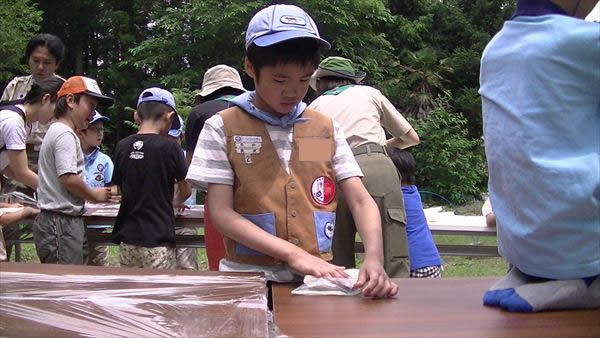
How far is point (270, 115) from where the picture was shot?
5.51ft

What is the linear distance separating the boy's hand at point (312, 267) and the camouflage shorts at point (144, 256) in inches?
83.4

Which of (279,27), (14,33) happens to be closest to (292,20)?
(279,27)

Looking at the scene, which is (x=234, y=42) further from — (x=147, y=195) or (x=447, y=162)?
(x=147, y=195)

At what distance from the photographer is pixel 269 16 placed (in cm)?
163

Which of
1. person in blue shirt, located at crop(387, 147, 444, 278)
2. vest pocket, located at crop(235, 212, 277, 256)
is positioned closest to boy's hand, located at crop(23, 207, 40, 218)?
person in blue shirt, located at crop(387, 147, 444, 278)

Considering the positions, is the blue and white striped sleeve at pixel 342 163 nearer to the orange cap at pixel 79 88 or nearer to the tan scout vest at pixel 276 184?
the tan scout vest at pixel 276 184

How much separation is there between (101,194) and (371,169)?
1433 millimetres

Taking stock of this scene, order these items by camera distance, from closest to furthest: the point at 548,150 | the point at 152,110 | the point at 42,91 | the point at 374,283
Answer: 1. the point at 548,150
2. the point at 374,283
3. the point at 152,110
4. the point at 42,91

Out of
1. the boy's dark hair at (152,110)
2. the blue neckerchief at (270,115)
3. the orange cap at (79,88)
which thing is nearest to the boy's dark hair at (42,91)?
the orange cap at (79,88)

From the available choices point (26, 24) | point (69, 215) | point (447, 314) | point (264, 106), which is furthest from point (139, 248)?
point (26, 24)

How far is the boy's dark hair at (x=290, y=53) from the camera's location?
1.57 m

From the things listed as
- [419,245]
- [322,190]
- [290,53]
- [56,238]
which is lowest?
[419,245]

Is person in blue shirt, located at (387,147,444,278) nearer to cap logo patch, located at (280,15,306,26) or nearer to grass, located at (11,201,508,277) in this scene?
cap logo patch, located at (280,15,306,26)

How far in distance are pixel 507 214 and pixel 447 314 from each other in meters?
0.21
